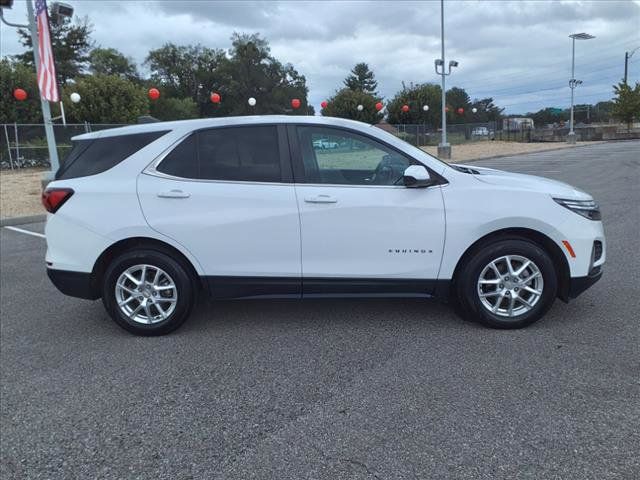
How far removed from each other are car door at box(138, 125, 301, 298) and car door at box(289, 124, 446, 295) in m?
0.14

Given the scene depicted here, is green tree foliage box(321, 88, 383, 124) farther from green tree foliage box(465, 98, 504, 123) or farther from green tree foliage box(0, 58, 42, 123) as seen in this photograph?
green tree foliage box(465, 98, 504, 123)

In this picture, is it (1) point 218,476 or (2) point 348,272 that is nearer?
(1) point 218,476

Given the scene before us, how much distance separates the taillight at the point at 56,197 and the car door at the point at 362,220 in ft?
6.14

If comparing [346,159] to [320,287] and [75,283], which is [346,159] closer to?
[320,287]

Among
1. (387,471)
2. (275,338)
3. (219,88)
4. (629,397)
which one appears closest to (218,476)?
(387,471)

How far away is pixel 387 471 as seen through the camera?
8.30 feet

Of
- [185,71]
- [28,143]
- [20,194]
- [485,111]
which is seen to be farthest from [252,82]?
[485,111]

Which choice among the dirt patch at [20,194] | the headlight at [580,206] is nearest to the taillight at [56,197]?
the headlight at [580,206]

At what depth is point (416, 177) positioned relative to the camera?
12.8 ft

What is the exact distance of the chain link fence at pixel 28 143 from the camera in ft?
75.3

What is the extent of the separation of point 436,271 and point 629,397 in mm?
1530

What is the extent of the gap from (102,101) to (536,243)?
3296 centimetres

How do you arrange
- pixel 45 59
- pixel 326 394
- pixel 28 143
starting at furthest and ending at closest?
pixel 28 143, pixel 45 59, pixel 326 394

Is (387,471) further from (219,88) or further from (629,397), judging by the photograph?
(219,88)
